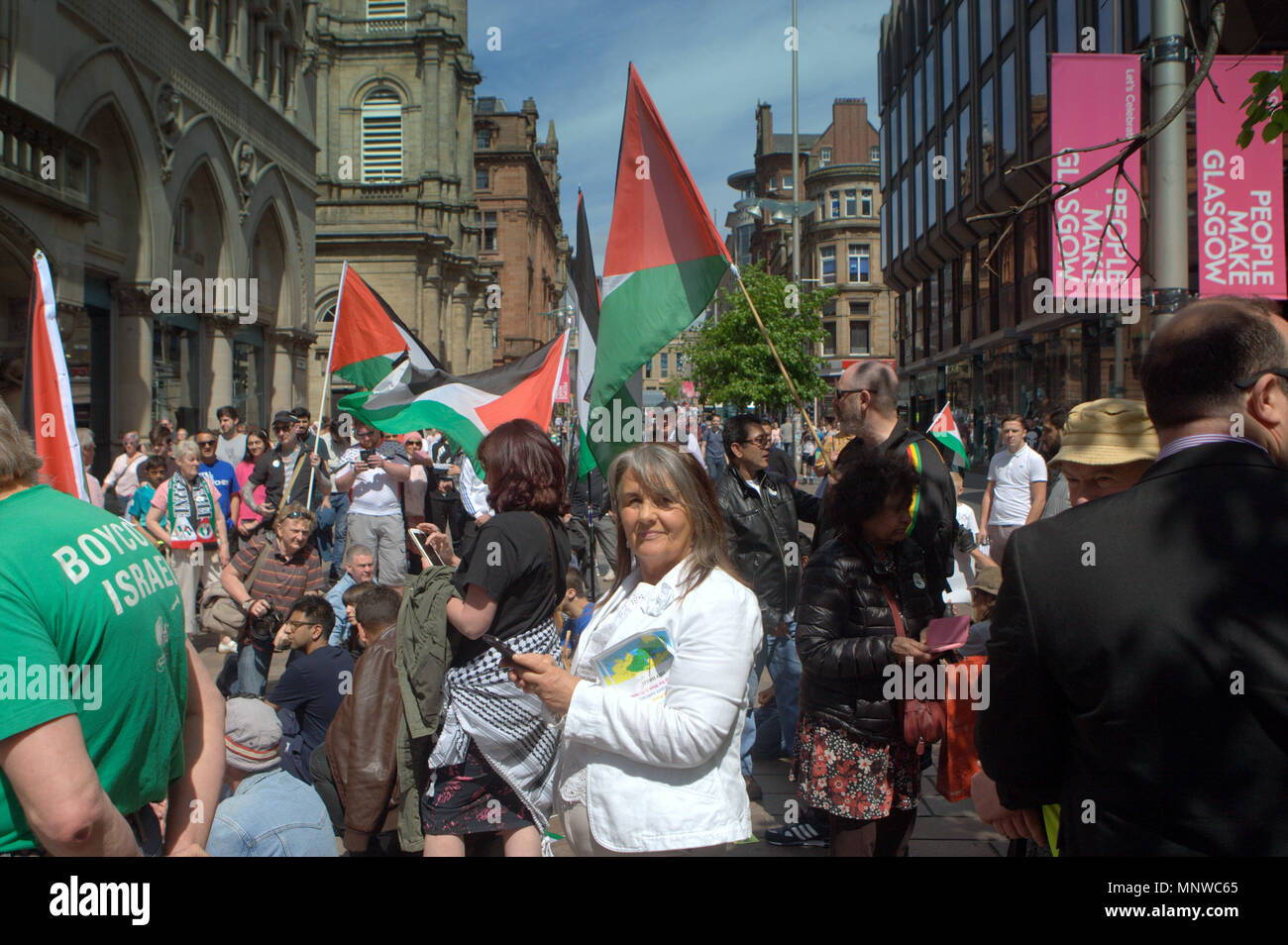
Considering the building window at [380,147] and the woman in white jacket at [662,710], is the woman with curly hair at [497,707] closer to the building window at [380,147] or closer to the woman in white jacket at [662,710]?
the woman in white jacket at [662,710]

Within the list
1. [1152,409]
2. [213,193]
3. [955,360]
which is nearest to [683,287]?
[1152,409]

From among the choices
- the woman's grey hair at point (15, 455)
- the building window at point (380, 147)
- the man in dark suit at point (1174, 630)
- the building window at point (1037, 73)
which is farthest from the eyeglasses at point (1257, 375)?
the building window at point (380, 147)

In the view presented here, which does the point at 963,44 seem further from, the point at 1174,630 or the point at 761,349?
the point at 1174,630

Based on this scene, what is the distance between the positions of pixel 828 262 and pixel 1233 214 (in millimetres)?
58774

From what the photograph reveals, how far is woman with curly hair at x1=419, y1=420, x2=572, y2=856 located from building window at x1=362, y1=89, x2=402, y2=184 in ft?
139

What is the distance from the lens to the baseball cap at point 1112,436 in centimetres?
303

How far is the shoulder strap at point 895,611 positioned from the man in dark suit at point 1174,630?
1387 millimetres

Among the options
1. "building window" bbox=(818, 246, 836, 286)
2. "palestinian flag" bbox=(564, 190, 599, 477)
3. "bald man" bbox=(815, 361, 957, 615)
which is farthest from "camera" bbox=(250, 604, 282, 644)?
"building window" bbox=(818, 246, 836, 286)

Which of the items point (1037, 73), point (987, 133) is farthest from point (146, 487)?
point (987, 133)

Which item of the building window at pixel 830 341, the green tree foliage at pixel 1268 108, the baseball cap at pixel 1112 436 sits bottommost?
the baseball cap at pixel 1112 436

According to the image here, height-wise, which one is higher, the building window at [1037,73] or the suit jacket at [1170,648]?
the building window at [1037,73]

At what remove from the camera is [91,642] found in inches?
75.6

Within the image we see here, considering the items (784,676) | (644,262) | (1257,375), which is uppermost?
(644,262)
